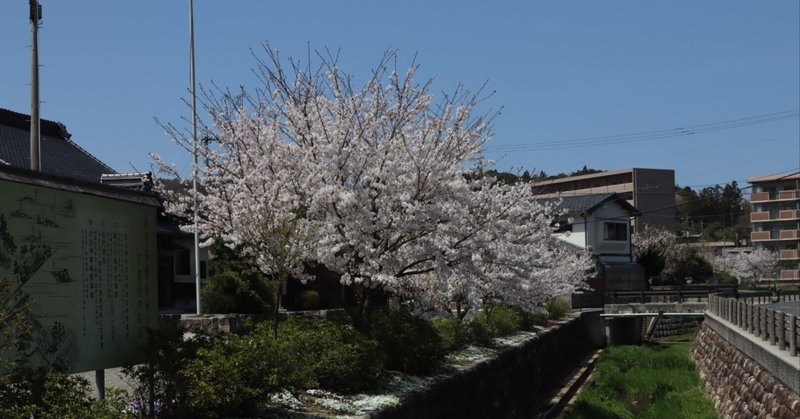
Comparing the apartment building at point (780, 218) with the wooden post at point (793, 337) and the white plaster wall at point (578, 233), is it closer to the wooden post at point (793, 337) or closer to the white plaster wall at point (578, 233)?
the white plaster wall at point (578, 233)

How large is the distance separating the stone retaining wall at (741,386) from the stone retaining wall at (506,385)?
497 cm

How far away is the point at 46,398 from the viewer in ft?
25.6

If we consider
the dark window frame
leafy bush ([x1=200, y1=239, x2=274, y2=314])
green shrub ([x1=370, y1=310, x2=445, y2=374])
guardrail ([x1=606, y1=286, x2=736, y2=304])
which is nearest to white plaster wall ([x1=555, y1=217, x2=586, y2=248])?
the dark window frame

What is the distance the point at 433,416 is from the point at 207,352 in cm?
548

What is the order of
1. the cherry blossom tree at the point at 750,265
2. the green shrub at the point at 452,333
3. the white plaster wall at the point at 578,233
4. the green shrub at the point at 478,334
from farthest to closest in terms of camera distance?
the cherry blossom tree at the point at 750,265 < the white plaster wall at the point at 578,233 < the green shrub at the point at 478,334 < the green shrub at the point at 452,333

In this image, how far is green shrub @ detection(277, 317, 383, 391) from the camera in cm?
1212

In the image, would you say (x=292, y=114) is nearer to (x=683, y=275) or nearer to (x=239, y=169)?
(x=239, y=169)

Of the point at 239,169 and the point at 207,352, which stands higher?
the point at 239,169

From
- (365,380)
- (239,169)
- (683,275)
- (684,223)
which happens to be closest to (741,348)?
(365,380)

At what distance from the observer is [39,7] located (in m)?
22.7

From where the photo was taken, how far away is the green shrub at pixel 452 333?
20.0m

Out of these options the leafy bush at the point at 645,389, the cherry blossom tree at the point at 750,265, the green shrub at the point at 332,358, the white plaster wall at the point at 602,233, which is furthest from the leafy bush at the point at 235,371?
the cherry blossom tree at the point at 750,265

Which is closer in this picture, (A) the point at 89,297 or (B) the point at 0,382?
(B) the point at 0,382

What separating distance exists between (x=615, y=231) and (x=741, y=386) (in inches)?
1611
